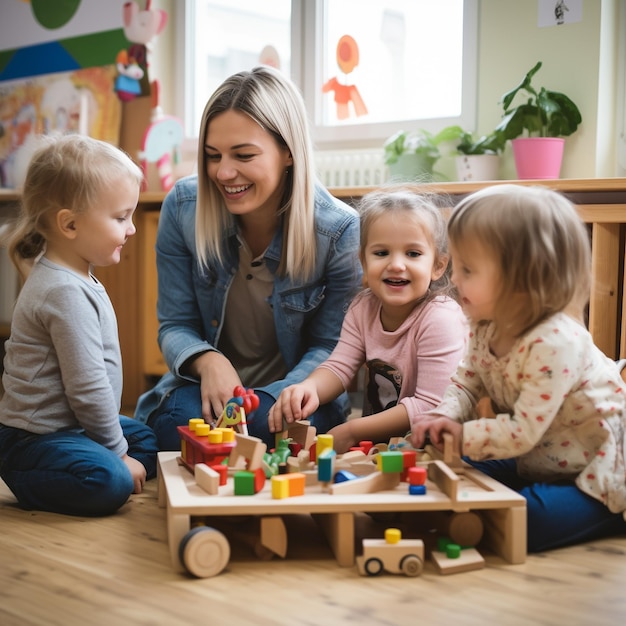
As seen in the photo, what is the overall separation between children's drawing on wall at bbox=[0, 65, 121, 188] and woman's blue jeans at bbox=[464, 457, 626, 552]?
97.9 inches

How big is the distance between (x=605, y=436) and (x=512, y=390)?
15 cm

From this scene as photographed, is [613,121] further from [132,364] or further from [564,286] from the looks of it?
[132,364]

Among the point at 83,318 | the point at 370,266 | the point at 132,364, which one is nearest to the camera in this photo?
the point at 83,318

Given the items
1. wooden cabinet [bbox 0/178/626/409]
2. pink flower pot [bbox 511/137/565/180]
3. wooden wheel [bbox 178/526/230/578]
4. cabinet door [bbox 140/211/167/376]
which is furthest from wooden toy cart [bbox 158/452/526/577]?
cabinet door [bbox 140/211/167/376]

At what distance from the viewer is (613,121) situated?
249cm

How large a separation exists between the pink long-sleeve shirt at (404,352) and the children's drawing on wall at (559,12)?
123 centimetres

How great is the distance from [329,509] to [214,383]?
1.91 feet

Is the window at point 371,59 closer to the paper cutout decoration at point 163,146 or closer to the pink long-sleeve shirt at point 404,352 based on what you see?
the paper cutout decoration at point 163,146

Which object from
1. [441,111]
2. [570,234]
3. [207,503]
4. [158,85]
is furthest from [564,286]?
[158,85]

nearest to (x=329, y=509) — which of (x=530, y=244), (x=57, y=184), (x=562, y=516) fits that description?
(x=562, y=516)

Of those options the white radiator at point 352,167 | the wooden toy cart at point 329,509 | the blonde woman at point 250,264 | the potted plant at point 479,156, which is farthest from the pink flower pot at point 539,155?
the wooden toy cart at point 329,509

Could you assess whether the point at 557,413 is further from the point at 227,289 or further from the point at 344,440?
the point at 227,289

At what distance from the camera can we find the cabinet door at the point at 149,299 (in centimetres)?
280

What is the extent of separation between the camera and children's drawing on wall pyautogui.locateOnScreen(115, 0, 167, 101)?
3.16 m
